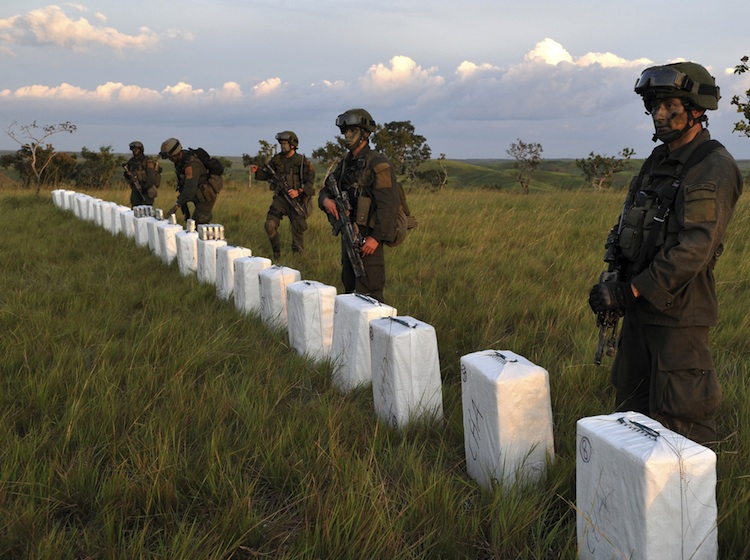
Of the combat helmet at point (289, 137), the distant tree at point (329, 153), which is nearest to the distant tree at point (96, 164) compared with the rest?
the distant tree at point (329, 153)

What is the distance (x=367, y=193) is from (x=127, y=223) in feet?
19.6

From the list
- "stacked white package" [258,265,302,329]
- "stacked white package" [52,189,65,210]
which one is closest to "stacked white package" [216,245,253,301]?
"stacked white package" [258,265,302,329]

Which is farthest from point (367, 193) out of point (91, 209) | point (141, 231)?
point (91, 209)

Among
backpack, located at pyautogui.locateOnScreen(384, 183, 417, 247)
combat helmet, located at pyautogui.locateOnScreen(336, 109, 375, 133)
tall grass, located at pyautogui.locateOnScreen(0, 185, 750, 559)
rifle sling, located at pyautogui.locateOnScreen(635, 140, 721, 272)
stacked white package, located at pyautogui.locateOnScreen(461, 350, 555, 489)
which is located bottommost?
tall grass, located at pyautogui.locateOnScreen(0, 185, 750, 559)

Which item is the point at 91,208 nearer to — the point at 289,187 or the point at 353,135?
the point at 289,187

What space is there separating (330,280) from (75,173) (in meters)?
29.4

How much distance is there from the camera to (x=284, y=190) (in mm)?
8211

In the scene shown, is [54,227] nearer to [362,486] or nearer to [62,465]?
[62,465]

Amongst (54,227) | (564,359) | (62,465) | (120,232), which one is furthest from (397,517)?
(54,227)

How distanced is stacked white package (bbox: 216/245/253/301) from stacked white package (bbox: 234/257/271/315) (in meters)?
0.38

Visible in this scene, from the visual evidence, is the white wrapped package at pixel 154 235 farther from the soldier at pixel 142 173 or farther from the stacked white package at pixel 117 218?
the soldier at pixel 142 173

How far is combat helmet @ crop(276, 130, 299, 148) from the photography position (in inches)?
324

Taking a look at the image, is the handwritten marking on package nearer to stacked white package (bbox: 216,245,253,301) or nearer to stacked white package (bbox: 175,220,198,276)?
stacked white package (bbox: 216,245,253,301)

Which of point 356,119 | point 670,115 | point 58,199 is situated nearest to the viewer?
point 670,115
